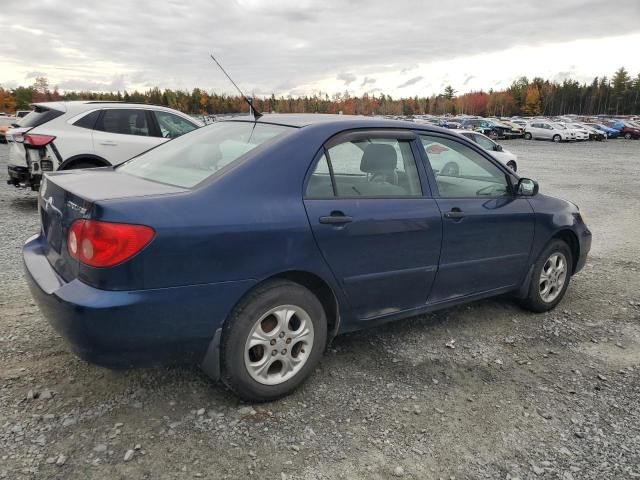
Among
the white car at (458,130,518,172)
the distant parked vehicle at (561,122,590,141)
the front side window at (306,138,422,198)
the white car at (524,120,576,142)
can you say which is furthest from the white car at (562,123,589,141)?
the front side window at (306,138,422,198)

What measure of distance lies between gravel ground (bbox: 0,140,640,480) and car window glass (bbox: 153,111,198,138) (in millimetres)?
4957

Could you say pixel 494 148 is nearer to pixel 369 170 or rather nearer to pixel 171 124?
pixel 171 124

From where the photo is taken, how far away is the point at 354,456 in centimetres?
256

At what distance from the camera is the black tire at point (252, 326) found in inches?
106

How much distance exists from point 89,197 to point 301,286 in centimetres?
119

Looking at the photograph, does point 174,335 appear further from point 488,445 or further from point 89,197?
point 488,445

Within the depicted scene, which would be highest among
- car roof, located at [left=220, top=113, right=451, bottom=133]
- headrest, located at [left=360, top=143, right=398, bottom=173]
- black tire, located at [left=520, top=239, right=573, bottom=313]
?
car roof, located at [left=220, top=113, right=451, bottom=133]

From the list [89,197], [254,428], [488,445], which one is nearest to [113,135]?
[89,197]

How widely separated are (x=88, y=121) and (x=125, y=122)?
1.82 ft

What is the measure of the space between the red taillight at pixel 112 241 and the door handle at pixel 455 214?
2.00 meters

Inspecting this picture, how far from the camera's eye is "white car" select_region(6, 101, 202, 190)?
762 centimetres

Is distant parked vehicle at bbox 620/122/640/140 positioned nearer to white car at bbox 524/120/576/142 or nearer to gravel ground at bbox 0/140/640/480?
white car at bbox 524/120/576/142

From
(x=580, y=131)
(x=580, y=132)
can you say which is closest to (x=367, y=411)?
(x=580, y=132)

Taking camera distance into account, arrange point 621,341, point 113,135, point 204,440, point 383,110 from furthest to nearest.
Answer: point 383,110 < point 113,135 < point 621,341 < point 204,440
